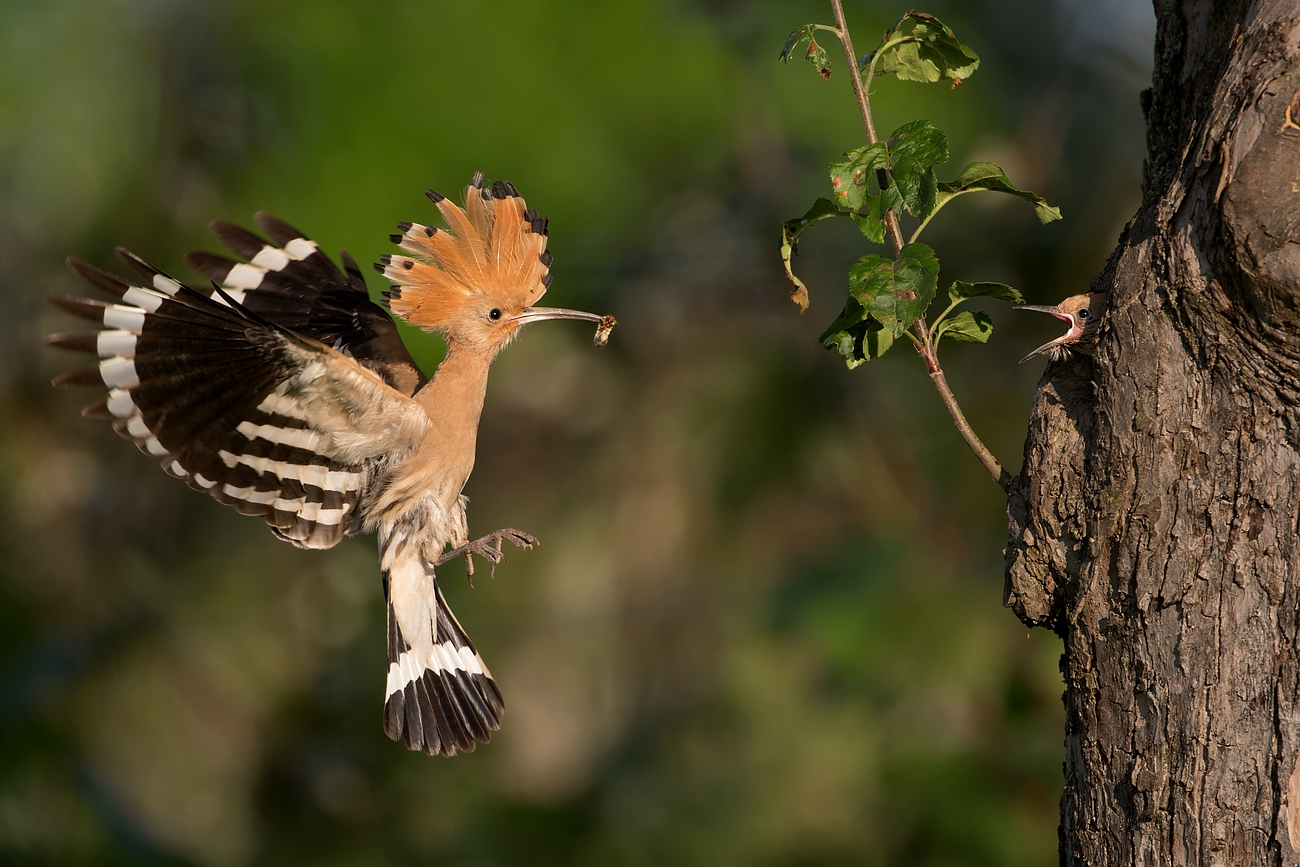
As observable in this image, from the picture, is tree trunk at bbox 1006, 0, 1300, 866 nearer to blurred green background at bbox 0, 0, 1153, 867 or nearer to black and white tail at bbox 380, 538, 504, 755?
black and white tail at bbox 380, 538, 504, 755

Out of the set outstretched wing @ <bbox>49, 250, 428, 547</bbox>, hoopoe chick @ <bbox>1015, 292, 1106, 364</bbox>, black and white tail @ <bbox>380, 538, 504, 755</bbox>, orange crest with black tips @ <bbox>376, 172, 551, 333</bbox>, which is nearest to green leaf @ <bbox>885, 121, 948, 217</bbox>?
hoopoe chick @ <bbox>1015, 292, 1106, 364</bbox>

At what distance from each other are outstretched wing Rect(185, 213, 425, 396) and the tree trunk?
1.68m

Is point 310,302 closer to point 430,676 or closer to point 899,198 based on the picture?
point 430,676

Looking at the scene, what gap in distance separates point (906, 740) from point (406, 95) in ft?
12.4

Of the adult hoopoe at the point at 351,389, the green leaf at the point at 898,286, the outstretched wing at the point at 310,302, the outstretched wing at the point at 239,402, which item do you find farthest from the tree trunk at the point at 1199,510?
the outstretched wing at the point at 310,302

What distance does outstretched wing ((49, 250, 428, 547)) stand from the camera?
206 centimetres

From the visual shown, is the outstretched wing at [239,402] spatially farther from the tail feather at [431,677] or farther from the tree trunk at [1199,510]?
the tree trunk at [1199,510]

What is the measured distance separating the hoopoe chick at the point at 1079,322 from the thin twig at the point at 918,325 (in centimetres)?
17

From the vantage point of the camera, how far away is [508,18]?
19.2 ft

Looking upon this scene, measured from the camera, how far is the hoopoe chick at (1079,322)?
1545 mm

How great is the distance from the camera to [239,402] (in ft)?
7.22

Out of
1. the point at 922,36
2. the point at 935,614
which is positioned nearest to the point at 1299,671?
the point at 922,36

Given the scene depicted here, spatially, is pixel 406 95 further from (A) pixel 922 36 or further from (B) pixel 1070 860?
(B) pixel 1070 860

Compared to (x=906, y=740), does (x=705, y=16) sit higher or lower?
higher
